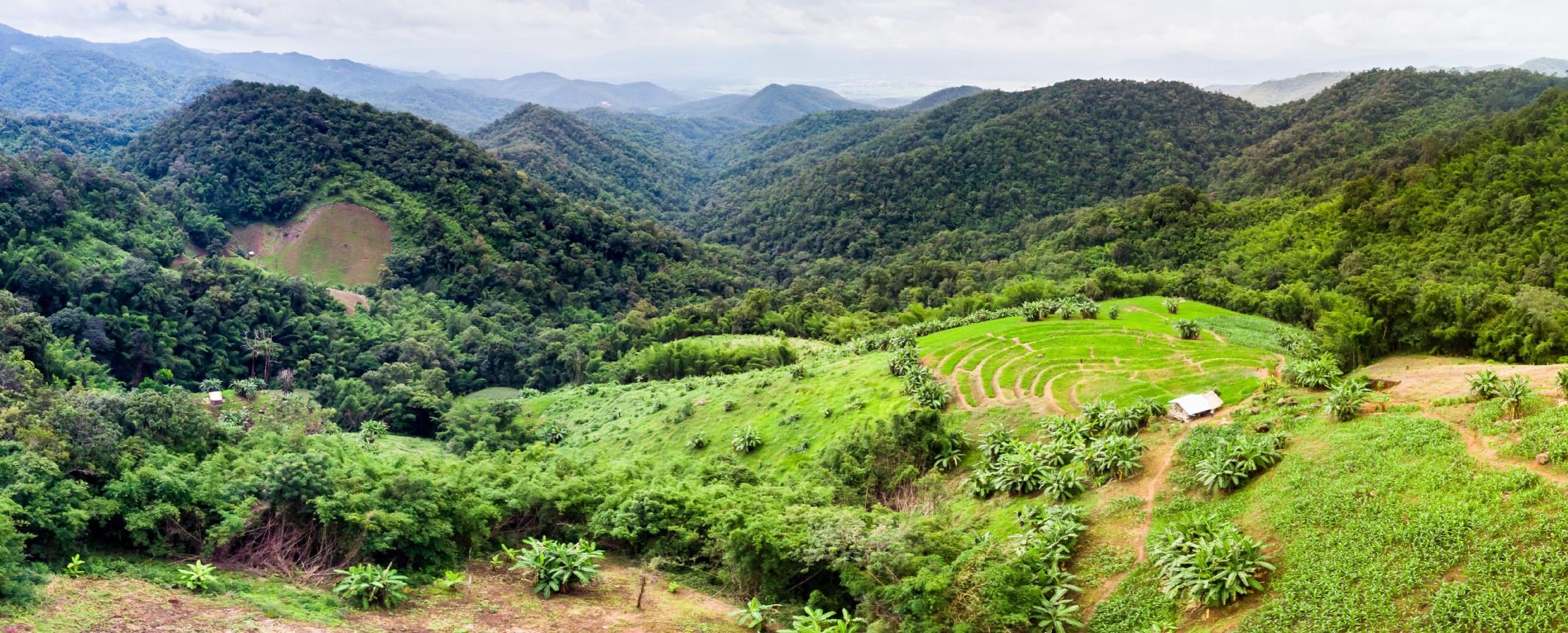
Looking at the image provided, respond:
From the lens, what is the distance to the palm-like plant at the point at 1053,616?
1894cm

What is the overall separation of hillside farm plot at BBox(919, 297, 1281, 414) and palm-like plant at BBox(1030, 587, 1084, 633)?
15586 mm

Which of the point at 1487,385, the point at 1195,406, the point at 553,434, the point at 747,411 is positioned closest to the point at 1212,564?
the point at 1487,385

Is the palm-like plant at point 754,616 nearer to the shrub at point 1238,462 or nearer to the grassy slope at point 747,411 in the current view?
the shrub at point 1238,462

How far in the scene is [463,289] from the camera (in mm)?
103062

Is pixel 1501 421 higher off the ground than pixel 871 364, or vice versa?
pixel 1501 421

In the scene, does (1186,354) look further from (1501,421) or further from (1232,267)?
(1232,267)

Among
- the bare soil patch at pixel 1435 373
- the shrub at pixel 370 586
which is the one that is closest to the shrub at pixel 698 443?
the shrub at pixel 370 586

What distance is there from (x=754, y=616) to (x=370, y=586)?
10.0 metres

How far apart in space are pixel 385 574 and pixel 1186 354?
1462 inches

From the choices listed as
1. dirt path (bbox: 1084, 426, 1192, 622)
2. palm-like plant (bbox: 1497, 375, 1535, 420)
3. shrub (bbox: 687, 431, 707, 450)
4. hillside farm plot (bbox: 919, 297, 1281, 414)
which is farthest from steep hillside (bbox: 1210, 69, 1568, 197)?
shrub (bbox: 687, 431, 707, 450)

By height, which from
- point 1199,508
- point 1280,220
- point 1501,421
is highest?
point 1280,220

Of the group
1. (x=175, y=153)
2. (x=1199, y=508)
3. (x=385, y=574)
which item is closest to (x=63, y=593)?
(x=385, y=574)

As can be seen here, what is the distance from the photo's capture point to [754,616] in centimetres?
2039

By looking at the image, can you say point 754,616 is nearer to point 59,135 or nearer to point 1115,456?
point 1115,456
